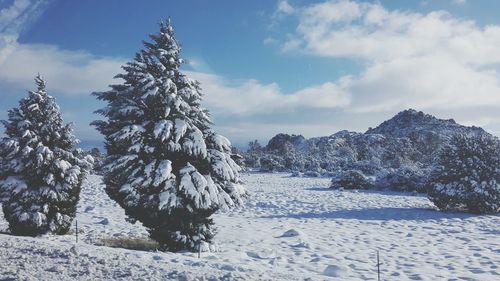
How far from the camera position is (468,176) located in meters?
20.7

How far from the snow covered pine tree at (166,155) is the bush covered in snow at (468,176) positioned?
43.2 ft

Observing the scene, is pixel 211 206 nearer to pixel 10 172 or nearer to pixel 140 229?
pixel 140 229

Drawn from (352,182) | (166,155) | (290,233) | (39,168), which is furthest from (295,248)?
(352,182)

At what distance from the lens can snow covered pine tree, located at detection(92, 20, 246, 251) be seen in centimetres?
1150

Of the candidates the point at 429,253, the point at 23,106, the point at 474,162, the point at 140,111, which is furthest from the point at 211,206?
the point at 474,162

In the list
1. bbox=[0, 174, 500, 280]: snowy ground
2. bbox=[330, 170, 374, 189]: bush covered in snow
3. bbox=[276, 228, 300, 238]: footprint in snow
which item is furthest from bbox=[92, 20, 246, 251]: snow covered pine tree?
bbox=[330, 170, 374, 189]: bush covered in snow

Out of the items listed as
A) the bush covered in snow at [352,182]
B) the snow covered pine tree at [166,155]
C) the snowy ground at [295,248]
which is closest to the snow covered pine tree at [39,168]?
the snowy ground at [295,248]

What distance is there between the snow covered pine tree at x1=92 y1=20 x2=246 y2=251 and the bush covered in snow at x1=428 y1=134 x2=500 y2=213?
13.2m

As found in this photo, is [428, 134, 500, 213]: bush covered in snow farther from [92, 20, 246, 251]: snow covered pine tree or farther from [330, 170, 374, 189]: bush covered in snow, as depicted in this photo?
[92, 20, 246, 251]: snow covered pine tree

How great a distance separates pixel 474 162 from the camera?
21047 millimetres

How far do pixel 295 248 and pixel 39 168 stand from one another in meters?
8.67

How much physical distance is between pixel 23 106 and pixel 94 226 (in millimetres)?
5146

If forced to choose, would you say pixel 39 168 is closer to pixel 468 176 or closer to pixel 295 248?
pixel 295 248

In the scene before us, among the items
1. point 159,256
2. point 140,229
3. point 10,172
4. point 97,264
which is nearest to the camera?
point 97,264
